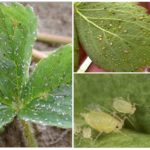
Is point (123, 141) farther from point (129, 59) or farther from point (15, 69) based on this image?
point (15, 69)

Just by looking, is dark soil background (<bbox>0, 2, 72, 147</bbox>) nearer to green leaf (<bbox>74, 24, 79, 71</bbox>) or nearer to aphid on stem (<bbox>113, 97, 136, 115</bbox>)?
green leaf (<bbox>74, 24, 79, 71</bbox>)

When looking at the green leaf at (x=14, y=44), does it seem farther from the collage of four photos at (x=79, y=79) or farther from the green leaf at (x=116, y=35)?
the green leaf at (x=116, y=35)

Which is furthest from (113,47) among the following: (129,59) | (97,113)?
(97,113)

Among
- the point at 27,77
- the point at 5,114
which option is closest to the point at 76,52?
the point at 27,77

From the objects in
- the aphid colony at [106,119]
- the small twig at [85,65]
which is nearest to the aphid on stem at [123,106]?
the aphid colony at [106,119]

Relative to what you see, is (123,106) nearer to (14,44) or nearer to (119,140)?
(119,140)

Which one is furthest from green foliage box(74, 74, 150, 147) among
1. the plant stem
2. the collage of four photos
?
the plant stem

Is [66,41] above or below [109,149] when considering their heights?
above
